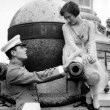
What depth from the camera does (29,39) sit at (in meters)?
5.38

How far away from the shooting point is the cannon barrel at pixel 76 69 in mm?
4625

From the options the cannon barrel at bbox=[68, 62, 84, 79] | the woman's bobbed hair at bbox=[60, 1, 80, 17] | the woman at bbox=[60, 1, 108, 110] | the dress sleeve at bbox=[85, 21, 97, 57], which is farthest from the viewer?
the dress sleeve at bbox=[85, 21, 97, 57]

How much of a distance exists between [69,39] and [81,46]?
0.20 m

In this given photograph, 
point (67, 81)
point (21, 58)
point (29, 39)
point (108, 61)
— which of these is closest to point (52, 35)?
point (29, 39)

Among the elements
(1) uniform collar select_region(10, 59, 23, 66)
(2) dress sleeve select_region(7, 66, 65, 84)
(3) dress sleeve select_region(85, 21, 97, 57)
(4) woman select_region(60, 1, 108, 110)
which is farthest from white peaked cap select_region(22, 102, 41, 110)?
(3) dress sleeve select_region(85, 21, 97, 57)

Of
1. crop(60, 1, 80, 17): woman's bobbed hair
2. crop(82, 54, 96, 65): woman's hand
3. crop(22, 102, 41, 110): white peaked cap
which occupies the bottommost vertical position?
crop(22, 102, 41, 110): white peaked cap

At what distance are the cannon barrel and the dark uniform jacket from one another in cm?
54

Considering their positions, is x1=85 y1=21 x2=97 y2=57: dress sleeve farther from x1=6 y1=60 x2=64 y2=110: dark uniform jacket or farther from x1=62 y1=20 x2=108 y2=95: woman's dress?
x1=6 y1=60 x2=64 y2=110: dark uniform jacket

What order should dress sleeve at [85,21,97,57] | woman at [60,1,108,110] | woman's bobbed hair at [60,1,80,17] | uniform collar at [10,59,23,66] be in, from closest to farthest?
1. uniform collar at [10,59,23,66]
2. woman at [60,1,108,110]
3. woman's bobbed hair at [60,1,80,17]
4. dress sleeve at [85,21,97,57]

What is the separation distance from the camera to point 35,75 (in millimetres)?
4105

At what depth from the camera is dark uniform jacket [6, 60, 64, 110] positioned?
13.4ft

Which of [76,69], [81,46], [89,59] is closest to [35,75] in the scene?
[76,69]

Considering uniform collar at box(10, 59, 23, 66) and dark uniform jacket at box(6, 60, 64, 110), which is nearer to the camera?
dark uniform jacket at box(6, 60, 64, 110)

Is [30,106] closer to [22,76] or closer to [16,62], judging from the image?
[22,76]
